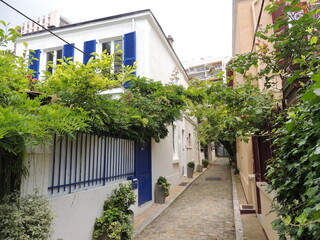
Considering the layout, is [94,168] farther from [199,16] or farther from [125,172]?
[199,16]

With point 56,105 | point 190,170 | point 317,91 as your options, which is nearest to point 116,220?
point 56,105

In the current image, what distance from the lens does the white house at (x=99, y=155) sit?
3926 mm

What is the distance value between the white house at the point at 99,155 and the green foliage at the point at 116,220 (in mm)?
166

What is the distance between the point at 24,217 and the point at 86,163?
6.76ft

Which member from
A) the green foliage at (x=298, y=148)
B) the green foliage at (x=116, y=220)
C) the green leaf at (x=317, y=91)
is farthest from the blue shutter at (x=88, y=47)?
the green leaf at (x=317, y=91)

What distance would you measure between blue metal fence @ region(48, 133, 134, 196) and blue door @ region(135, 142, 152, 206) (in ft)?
2.69

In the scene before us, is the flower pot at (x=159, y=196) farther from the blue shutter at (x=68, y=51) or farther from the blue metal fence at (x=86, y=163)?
the blue shutter at (x=68, y=51)

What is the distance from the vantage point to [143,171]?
316 inches

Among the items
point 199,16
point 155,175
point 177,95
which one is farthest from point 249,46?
point 155,175

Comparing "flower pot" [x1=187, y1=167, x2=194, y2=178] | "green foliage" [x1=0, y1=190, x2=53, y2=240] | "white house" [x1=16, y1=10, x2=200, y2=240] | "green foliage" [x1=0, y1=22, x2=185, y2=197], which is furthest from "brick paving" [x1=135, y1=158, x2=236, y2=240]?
"flower pot" [x1=187, y1=167, x2=194, y2=178]

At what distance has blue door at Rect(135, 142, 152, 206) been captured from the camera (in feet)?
24.7

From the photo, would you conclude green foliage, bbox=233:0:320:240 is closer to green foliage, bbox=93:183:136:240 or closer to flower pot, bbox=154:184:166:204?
green foliage, bbox=93:183:136:240

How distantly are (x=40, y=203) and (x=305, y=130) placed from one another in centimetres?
343

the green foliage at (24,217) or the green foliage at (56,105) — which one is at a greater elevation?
the green foliage at (56,105)
